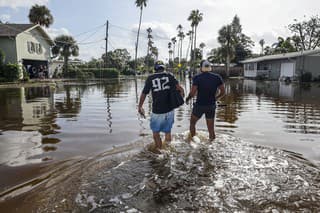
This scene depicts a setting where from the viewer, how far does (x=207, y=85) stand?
546cm

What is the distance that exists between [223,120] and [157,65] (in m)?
4.43

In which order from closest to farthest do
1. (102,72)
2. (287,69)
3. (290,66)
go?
(290,66)
(287,69)
(102,72)

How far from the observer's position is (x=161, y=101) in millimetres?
4973

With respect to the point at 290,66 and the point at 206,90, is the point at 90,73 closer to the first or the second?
the point at 290,66

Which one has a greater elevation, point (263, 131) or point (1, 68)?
point (1, 68)

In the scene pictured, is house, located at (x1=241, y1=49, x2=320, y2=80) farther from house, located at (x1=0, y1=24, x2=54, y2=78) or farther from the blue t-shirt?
house, located at (x1=0, y1=24, x2=54, y2=78)

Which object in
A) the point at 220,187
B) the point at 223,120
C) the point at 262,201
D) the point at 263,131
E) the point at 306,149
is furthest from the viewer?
the point at 223,120

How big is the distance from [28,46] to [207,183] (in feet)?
110

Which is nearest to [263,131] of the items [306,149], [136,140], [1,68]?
[306,149]

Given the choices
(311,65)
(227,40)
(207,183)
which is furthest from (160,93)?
(227,40)

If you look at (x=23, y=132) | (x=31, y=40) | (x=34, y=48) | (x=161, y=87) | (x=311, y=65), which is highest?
(x=31, y=40)

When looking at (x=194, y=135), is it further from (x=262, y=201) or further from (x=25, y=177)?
(x=25, y=177)

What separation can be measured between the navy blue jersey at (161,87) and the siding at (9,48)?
97.2 ft

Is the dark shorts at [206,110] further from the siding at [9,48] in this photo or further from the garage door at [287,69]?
the garage door at [287,69]
